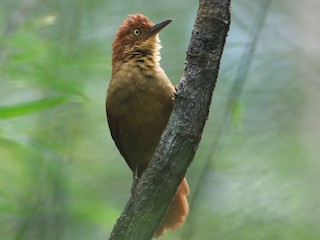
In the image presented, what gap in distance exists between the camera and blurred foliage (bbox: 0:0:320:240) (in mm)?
4395

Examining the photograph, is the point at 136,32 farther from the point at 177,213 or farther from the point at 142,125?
the point at 177,213

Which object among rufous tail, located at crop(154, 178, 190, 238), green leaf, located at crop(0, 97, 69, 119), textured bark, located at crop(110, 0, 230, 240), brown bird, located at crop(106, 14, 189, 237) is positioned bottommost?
textured bark, located at crop(110, 0, 230, 240)

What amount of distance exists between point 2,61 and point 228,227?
1.96 m

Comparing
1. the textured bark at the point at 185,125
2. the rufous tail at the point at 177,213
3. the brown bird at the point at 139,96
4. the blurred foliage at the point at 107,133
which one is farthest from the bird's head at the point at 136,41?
the textured bark at the point at 185,125

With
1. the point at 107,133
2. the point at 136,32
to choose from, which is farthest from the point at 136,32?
the point at 107,133

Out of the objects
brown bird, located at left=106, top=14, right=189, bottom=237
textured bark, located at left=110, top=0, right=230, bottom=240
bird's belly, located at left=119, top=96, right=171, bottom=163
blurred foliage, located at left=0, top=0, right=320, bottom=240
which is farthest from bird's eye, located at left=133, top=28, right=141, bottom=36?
textured bark, located at left=110, top=0, right=230, bottom=240

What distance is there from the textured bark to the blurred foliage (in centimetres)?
48

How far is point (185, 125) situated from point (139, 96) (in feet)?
3.30

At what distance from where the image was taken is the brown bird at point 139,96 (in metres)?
4.40

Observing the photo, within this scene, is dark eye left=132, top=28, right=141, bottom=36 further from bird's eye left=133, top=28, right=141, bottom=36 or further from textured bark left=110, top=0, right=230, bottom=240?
textured bark left=110, top=0, right=230, bottom=240

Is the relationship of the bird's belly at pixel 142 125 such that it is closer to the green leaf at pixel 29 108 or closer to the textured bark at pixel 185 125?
the green leaf at pixel 29 108

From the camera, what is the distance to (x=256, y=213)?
5492 mm

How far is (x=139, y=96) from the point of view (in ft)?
14.5

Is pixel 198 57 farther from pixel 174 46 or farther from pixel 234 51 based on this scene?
pixel 174 46
